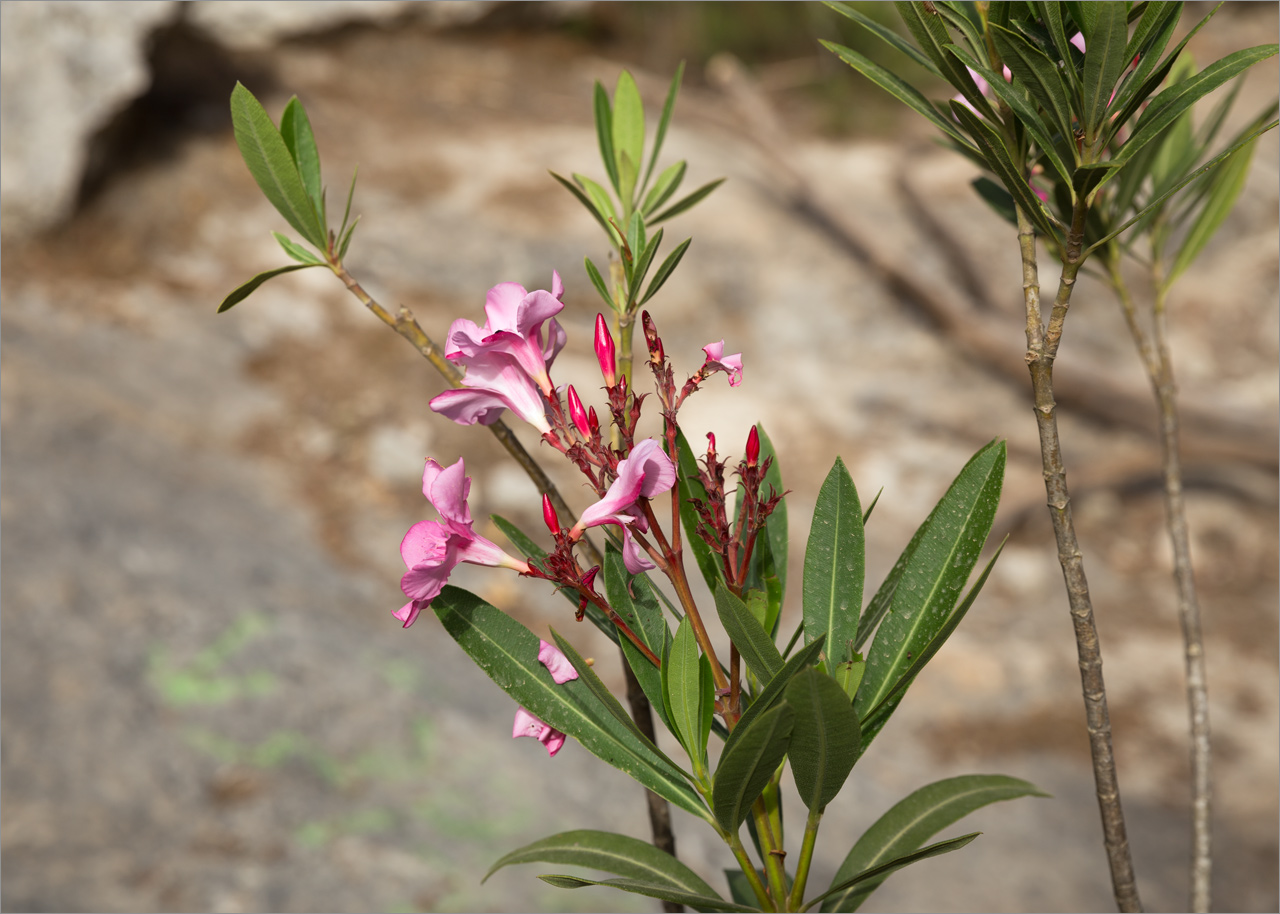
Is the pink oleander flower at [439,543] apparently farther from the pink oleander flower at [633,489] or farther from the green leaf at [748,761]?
the green leaf at [748,761]

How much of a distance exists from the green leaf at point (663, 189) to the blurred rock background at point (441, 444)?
1553 mm

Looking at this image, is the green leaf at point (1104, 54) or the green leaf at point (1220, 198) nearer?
the green leaf at point (1104, 54)

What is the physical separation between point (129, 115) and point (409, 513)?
2288mm

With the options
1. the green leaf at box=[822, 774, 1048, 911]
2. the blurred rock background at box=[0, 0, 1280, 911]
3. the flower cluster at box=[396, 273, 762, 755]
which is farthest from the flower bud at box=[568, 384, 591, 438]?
the blurred rock background at box=[0, 0, 1280, 911]

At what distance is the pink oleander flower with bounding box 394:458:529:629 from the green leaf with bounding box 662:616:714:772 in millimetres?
112

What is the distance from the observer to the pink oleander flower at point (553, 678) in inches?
21.7

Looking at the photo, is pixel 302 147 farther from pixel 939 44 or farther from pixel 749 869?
pixel 749 869

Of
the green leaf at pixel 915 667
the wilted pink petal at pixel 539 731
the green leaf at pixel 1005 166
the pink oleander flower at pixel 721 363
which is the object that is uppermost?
the green leaf at pixel 1005 166

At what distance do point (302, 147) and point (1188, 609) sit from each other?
2.65ft

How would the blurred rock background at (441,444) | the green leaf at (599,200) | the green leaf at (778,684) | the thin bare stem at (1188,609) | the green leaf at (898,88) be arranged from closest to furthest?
the green leaf at (778,684), the green leaf at (898,88), the green leaf at (599,200), the thin bare stem at (1188,609), the blurred rock background at (441,444)

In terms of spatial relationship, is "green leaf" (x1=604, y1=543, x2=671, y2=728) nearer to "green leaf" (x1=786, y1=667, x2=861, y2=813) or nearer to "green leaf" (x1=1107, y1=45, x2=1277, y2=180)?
"green leaf" (x1=786, y1=667, x2=861, y2=813)

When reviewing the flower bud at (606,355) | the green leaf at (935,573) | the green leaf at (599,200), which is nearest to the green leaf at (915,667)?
the green leaf at (935,573)

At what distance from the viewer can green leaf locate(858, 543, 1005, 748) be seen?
0.47 m

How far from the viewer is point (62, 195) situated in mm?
3740
